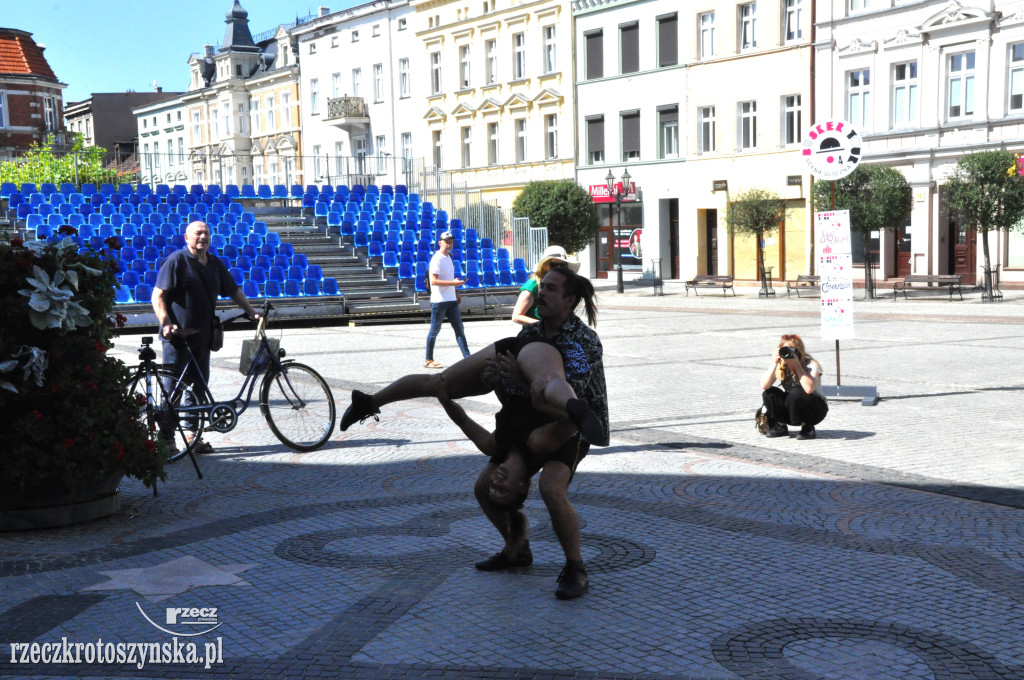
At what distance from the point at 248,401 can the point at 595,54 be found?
133ft

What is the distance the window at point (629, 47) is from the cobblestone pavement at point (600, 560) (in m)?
37.0

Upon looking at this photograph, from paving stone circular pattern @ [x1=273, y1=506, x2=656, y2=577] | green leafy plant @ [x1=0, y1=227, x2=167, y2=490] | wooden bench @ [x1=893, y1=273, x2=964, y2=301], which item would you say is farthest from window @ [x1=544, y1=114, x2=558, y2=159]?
paving stone circular pattern @ [x1=273, y1=506, x2=656, y2=577]

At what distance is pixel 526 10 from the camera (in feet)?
163

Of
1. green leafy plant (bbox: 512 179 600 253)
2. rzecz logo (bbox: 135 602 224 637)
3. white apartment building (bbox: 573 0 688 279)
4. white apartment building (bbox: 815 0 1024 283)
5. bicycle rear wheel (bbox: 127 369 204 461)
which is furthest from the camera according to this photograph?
white apartment building (bbox: 573 0 688 279)

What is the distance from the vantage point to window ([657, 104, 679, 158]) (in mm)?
44750

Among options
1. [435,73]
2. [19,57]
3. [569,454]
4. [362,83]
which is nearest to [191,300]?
[569,454]

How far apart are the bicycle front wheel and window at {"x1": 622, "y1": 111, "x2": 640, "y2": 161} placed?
3825 centimetres

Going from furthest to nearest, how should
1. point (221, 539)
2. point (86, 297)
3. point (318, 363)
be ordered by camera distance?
point (318, 363)
point (86, 297)
point (221, 539)

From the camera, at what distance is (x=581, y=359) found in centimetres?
536

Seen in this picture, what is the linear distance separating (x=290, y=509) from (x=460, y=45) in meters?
48.8

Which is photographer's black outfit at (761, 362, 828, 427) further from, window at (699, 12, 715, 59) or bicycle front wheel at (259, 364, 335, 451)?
window at (699, 12, 715, 59)

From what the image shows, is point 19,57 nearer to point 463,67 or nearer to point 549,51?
point 463,67

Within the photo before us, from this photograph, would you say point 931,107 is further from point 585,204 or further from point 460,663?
point 460,663

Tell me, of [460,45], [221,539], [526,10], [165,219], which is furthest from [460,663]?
[460,45]
